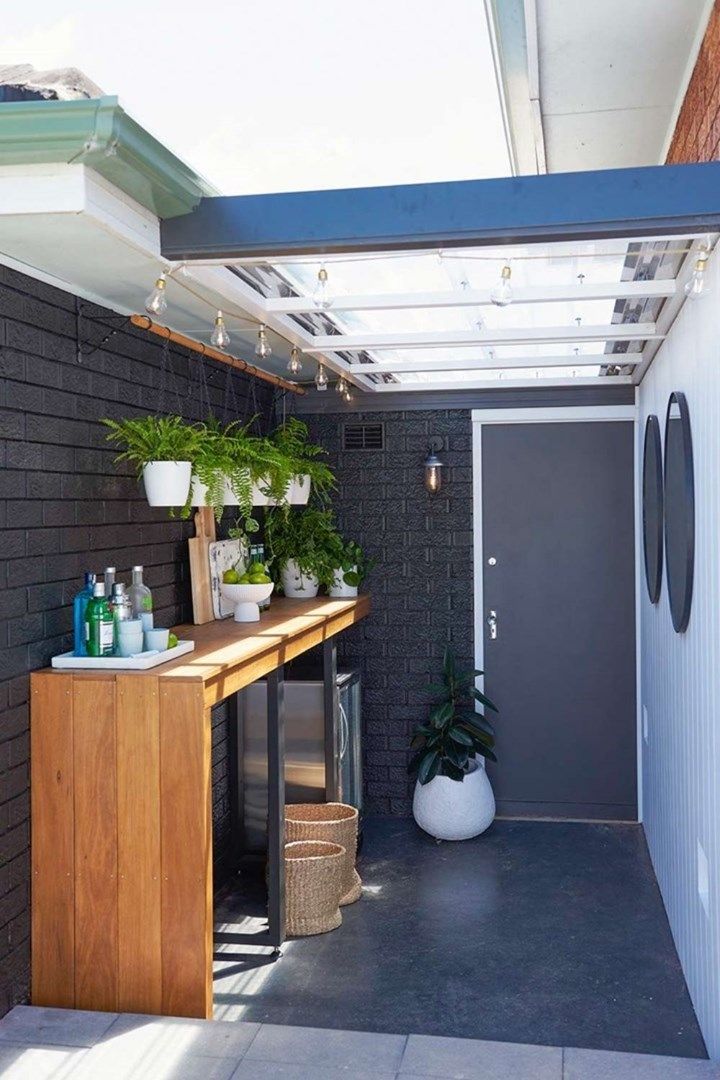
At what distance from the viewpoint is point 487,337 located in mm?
3898

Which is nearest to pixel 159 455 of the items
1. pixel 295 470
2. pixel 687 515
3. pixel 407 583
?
pixel 295 470

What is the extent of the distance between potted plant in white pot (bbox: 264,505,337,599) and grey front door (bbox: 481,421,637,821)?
3.48 ft

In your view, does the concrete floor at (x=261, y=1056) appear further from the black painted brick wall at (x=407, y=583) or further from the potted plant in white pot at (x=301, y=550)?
the black painted brick wall at (x=407, y=583)

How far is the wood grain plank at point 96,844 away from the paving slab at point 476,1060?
868mm

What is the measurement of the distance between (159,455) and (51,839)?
4.11ft

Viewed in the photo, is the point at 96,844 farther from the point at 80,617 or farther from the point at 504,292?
the point at 504,292

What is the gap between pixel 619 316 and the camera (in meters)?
3.89

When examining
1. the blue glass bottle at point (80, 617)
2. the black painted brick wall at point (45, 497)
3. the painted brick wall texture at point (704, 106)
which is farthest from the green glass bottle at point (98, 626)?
the painted brick wall texture at point (704, 106)

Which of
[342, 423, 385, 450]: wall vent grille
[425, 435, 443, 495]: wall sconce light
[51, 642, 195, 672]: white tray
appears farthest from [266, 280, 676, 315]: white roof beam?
[342, 423, 385, 450]: wall vent grille

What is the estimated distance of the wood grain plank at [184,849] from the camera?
2910 millimetres

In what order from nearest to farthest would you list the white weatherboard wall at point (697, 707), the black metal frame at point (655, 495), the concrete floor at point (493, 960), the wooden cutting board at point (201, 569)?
the white weatherboard wall at point (697, 707)
the concrete floor at point (493, 960)
the wooden cutting board at point (201, 569)
the black metal frame at point (655, 495)

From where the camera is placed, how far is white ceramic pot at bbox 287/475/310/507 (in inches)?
178

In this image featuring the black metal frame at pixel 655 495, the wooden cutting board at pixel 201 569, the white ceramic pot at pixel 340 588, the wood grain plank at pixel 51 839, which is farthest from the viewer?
the white ceramic pot at pixel 340 588

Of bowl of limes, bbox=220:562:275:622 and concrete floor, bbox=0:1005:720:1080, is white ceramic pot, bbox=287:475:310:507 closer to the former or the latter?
bowl of limes, bbox=220:562:275:622
